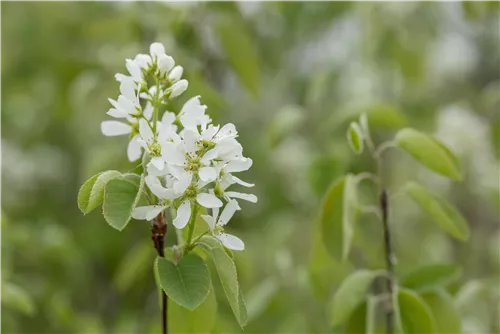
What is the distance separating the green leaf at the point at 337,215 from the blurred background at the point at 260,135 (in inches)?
3.0

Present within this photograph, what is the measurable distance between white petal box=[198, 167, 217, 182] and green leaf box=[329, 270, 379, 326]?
20.0 inches

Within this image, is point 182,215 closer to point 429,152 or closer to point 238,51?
point 429,152

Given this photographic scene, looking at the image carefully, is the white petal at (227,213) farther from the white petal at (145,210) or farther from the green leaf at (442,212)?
the green leaf at (442,212)

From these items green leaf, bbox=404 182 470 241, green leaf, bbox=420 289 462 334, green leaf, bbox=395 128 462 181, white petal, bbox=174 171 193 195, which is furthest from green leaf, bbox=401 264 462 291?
white petal, bbox=174 171 193 195

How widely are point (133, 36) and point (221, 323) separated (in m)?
0.79

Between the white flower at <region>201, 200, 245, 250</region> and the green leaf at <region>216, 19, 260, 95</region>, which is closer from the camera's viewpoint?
the white flower at <region>201, 200, 245, 250</region>

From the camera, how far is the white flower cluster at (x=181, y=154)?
2.86 feet

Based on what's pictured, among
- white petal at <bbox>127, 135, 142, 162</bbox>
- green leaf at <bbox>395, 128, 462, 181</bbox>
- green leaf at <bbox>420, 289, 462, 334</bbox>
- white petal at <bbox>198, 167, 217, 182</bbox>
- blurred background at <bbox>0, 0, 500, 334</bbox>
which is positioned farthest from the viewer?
blurred background at <bbox>0, 0, 500, 334</bbox>

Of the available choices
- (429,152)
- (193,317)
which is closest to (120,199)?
(193,317)

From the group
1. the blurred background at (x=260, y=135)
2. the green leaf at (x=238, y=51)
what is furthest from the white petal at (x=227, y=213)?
the green leaf at (x=238, y=51)

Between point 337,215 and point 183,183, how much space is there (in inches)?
20.8

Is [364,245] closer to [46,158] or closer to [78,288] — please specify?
[78,288]

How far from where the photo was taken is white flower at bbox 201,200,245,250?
92 cm

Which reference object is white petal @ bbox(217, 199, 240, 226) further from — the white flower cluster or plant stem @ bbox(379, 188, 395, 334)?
plant stem @ bbox(379, 188, 395, 334)
